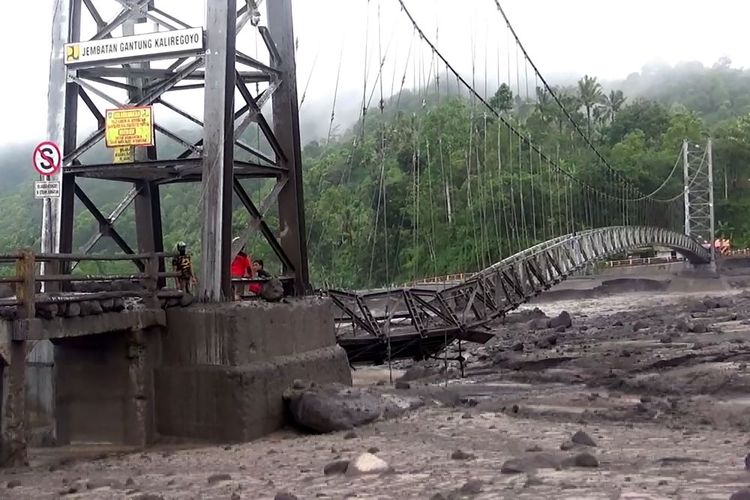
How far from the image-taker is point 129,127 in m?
9.91

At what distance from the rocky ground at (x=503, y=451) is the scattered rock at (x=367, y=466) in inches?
0.6

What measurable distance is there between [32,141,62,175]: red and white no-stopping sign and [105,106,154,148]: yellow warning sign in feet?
1.86

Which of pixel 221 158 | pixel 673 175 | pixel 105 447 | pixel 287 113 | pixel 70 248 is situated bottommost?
pixel 105 447

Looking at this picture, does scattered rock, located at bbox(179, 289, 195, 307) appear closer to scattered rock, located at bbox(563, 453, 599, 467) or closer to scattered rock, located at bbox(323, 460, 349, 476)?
scattered rock, located at bbox(323, 460, 349, 476)

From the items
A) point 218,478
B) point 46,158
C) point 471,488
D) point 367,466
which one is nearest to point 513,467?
point 471,488

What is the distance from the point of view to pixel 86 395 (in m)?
8.93

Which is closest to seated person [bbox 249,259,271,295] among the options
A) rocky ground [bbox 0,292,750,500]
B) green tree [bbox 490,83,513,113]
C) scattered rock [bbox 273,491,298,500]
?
rocky ground [bbox 0,292,750,500]

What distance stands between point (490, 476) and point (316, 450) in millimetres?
2099

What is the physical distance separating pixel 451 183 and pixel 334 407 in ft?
93.7

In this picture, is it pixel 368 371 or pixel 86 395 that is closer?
pixel 86 395

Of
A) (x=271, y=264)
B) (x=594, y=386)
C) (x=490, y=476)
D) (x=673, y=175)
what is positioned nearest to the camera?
(x=490, y=476)

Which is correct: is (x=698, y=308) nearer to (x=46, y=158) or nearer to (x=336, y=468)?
(x=46, y=158)

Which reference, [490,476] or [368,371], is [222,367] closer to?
[490,476]

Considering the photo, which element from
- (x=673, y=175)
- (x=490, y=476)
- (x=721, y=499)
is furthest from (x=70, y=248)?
(x=673, y=175)
